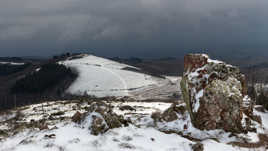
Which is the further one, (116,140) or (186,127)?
(186,127)

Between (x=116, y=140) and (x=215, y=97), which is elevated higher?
(x=215, y=97)

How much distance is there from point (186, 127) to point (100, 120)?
7.65 meters

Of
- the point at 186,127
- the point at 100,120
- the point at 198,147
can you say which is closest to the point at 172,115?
the point at 186,127

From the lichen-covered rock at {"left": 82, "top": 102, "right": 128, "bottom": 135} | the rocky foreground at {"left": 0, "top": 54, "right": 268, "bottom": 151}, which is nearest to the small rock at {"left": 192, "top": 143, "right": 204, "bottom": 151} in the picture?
the rocky foreground at {"left": 0, "top": 54, "right": 268, "bottom": 151}

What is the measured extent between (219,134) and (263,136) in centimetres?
382

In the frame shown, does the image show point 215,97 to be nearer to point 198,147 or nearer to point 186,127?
point 186,127

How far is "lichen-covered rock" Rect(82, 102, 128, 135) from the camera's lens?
62.6ft

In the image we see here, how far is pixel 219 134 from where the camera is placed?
20.1 m

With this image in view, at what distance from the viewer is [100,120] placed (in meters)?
19.5

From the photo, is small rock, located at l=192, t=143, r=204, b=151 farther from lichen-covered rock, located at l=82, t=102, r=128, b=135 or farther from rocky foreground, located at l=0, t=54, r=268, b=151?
lichen-covered rock, located at l=82, t=102, r=128, b=135

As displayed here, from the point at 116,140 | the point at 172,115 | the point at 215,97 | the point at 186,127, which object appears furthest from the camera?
the point at 172,115

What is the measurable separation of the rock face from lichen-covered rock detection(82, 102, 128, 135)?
6.56 metres

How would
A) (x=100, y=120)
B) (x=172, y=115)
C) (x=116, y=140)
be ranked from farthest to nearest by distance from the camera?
(x=172, y=115) < (x=100, y=120) < (x=116, y=140)

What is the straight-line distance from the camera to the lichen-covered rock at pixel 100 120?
62.6ft
